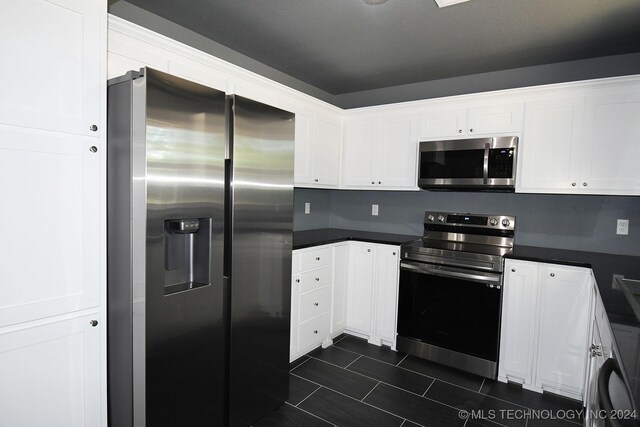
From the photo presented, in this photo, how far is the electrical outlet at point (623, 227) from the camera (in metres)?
2.72

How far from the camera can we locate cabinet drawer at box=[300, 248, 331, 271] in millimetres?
2826

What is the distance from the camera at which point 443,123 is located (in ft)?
10.4

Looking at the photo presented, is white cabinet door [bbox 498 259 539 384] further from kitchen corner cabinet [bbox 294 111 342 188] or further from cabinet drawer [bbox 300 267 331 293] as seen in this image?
kitchen corner cabinet [bbox 294 111 342 188]

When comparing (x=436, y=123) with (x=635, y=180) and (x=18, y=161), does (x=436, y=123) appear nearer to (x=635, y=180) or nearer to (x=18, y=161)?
(x=635, y=180)

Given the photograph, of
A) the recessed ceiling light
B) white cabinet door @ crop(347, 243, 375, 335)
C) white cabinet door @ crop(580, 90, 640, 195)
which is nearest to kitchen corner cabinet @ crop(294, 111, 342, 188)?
white cabinet door @ crop(347, 243, 375, 335)

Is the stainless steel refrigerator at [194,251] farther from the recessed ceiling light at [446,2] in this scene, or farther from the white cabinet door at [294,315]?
the recessed ceiling light at [446,2]

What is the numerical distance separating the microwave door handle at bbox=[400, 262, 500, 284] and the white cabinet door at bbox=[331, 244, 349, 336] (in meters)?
0.55

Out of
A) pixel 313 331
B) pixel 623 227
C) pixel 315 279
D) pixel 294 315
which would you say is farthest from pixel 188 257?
pixel 623 227

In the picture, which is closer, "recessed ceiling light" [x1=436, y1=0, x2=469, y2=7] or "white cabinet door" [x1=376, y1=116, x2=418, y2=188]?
"recessed ceiling light" [x1=436, y1=0, x2=469, y2=7]

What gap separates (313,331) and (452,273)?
1249mm

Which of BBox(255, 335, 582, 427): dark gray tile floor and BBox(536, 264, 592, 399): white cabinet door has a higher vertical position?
BBox(536, 264, 592, 399): white cabinet door

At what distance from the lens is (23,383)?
4.46 ft

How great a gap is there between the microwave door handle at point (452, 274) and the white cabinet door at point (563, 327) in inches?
13.1

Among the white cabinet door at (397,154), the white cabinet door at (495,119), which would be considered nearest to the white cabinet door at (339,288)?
the white cabinet door at (397,154)
